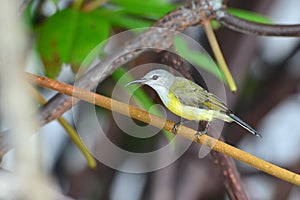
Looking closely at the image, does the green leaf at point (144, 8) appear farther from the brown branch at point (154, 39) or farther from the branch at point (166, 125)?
the branch at point (166, 125)

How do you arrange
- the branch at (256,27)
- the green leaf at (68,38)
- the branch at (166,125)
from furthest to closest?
the green leaf at (68,38)
the branch at (256,27)
the branch at (166,125)

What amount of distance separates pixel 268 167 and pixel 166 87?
0.71 ft

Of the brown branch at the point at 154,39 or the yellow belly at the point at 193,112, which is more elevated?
the brown branch at the point at 154,39

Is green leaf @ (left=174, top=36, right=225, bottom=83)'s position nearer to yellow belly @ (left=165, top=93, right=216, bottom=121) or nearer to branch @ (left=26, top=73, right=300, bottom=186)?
yellow belly @ (left=165, top=93, right=216, bottom=121)

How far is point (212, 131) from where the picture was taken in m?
0.47

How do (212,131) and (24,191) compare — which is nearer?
(24,191)

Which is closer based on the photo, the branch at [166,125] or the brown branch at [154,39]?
the branch at [166,125]

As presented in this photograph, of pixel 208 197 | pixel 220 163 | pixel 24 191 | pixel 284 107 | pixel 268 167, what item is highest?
pixel 24 191

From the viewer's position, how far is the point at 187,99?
1.58ft

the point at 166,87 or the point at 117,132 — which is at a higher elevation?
the point at 166,87

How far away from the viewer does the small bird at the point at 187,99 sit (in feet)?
1.51

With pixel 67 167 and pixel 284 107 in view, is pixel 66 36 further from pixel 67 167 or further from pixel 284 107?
pixel 284 107

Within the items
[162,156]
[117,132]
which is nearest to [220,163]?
[162,156]

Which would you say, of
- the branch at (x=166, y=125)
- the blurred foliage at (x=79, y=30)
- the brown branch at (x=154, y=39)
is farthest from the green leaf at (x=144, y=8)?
Result: the branch at (x=166, y=125)
